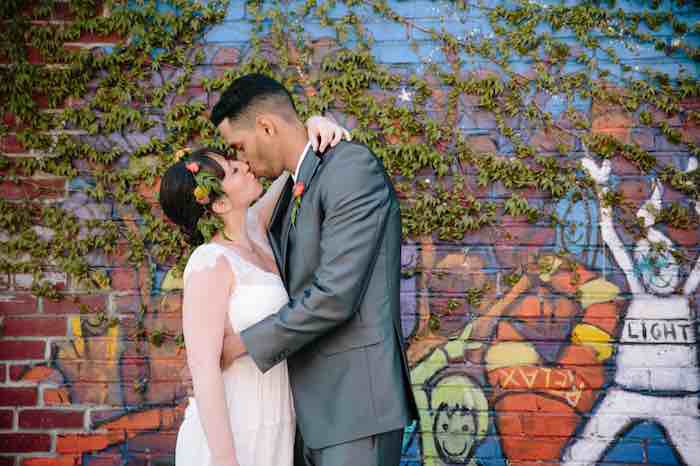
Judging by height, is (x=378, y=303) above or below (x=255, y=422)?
above

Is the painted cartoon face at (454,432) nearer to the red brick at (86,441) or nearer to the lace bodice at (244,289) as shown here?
the lace bodice at (244,289)

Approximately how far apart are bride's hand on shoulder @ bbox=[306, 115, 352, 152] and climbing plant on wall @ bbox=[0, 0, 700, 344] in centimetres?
90

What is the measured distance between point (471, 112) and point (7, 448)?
122 inches

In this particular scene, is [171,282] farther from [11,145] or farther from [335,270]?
[335,270]

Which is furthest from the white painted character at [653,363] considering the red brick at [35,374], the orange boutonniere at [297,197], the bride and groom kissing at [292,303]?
the red brick at [35,374]

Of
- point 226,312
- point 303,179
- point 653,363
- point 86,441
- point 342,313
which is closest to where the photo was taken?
point 342,313

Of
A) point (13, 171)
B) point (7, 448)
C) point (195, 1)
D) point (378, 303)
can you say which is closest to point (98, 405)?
point (7, 448)

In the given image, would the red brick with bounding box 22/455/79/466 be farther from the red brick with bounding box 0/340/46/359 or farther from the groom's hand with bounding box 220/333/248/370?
the groom's hand with bounding box 220/333/248/370

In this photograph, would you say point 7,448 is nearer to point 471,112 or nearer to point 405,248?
point 405,248

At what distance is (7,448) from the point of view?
10.8 feet

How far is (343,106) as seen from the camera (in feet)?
10.9

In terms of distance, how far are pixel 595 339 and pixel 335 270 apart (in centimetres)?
186

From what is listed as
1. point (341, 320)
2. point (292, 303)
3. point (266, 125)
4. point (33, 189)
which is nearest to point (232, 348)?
point (292, 303)

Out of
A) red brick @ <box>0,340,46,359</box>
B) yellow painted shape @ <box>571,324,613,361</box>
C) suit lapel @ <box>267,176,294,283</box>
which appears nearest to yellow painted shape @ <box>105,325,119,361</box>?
red brick @ <box>0,340,46,359</box>
